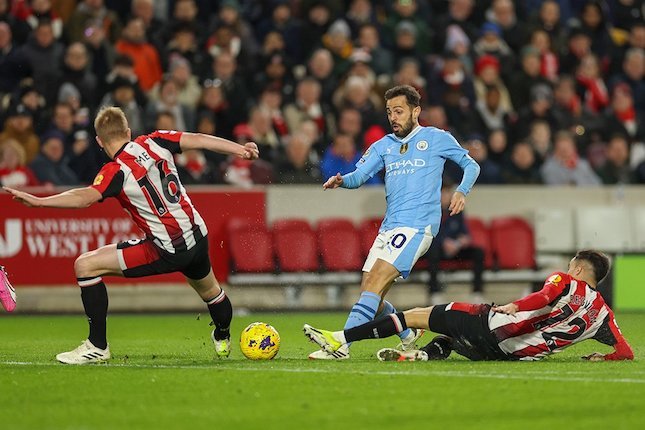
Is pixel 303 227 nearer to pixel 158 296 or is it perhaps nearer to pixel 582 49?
pixel 158 296

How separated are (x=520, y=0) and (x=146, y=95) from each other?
7.62 meters

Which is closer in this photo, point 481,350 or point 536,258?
point 481,350

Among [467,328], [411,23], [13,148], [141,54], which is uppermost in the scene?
[411,23]

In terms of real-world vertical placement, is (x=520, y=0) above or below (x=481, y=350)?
above

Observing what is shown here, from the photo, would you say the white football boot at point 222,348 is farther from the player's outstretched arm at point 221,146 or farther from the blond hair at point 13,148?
the blond hair at point 13,148

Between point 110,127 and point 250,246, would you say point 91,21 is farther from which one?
point 110,127

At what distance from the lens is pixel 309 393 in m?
8.73

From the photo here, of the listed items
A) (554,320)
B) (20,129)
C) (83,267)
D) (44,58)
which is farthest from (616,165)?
(83,267)

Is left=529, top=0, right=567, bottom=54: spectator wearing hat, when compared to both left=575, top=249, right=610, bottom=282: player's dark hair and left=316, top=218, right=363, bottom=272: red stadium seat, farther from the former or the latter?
left=575, top=249, right=610, bottom=282: player's dark hair

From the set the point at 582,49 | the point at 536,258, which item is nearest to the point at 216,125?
the point at 536,258

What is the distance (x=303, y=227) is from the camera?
19188 millimetres

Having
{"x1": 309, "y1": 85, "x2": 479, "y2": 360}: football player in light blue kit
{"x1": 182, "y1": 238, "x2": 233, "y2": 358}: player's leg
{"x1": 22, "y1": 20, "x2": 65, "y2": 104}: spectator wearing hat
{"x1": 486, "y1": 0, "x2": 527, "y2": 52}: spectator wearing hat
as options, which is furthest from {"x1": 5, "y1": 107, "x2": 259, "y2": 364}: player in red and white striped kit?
{"x1": 486, "y1": 0, "x2": 527, "y2": 52}: spectator wearing hat

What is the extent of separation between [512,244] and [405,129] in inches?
336

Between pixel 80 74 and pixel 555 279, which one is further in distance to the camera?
pixel 80 74
